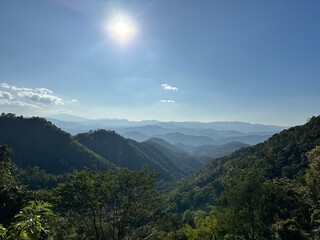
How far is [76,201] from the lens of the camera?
2806 centimetres

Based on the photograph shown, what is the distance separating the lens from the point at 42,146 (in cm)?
14738

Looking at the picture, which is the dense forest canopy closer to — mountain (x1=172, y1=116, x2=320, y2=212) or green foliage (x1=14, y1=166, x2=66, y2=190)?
mountain (x1=172, y1=116, x2=320, y2=212)

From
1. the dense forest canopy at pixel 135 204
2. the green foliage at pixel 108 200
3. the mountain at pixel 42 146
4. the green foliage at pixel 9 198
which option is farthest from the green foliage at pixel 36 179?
the green foliage at pixel 108 200

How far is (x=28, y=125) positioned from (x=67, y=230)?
13984 cm

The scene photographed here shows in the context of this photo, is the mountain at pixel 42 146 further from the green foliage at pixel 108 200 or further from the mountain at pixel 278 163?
the green foliage at pixel 108 200

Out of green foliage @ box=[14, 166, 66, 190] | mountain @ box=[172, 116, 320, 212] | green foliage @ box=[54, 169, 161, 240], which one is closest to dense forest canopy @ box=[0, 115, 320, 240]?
green foliage @ box=[54, 169, 161, 240]


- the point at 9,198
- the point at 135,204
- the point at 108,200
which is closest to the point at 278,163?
the point at 135,204

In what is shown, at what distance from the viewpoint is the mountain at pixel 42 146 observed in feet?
451

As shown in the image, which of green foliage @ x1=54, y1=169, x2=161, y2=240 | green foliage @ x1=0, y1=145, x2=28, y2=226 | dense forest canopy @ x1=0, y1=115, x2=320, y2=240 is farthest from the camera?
green foliage @ x1=0, y1=145, x2=28, y2=226

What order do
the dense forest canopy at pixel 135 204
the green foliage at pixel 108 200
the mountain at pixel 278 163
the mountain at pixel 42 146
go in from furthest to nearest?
the mountain at pixel 42 146
the mountain at pixel 278 163
the green foliage at pixel 108 200
the dense forest canopy at pixel 135 204

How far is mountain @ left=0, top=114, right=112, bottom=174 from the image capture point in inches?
5408

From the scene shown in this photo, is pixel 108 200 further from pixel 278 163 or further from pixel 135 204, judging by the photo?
pixel 278 163

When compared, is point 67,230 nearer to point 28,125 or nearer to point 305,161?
point 305,161

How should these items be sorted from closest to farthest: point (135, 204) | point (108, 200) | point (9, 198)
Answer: point (108, 200) < point (9, 198) < point (135, 204)
